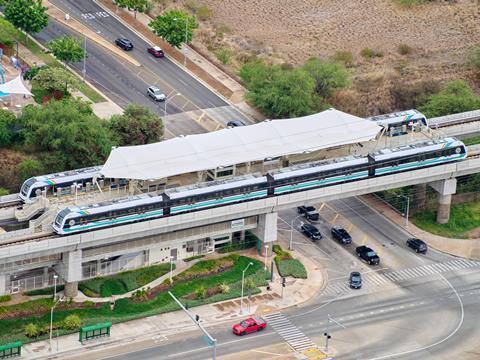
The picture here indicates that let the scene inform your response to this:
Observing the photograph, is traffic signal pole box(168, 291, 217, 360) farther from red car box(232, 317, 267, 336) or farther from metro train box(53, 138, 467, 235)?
metro train box(53, 138, 467, 235)

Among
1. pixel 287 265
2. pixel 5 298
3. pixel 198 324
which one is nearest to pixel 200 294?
Result: pixel 287 265

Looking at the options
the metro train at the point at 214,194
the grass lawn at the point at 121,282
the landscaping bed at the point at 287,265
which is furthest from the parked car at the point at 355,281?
the grass lawn at the point at 121,282

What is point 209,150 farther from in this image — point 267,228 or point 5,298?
point 5,298

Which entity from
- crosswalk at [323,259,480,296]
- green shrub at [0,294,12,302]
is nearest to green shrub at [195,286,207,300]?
crosswalk at [323,259,480,296]

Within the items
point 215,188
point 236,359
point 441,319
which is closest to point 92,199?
point 215,188

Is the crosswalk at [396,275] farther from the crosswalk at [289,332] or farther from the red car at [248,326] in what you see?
the red car at [248,326]

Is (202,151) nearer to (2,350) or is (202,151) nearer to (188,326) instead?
(188,326)

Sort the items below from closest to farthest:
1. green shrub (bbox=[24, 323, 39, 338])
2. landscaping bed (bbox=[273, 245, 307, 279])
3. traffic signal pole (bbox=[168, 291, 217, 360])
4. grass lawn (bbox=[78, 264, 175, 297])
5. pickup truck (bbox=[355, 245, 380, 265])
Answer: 1. traffic signal pole (bbox=[168, 291, 217, 360])
2. green shrub (bbox=[24, 323, 39, 338])
3. grass lawn (bbox=[78, 264, 175, 297])
4. landscaping bed (bbox=[273, 245, 307, 279])
5. pickup truck (bbox=[355, 245, 380, 265])
